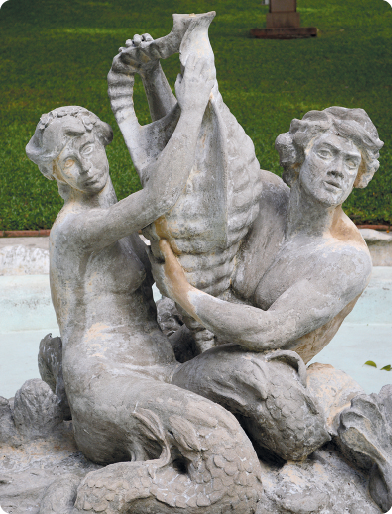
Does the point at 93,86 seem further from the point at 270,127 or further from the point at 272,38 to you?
the point at 272,38

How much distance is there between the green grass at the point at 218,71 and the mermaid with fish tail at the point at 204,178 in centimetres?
406

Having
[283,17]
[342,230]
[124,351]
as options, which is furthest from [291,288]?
[283,17]

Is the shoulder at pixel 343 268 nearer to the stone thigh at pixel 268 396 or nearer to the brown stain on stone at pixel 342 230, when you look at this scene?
the brown stain on stone at pixel 342 230

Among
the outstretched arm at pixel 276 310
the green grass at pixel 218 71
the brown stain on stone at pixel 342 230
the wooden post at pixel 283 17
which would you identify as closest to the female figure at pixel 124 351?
the outstretched arm at pixel 276 310

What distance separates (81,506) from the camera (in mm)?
2225

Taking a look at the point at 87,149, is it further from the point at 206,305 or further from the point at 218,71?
the point at 218,71

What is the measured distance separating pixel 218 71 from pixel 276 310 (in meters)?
10.4

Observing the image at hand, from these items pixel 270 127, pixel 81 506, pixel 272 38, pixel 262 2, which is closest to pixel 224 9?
pixel 262 2

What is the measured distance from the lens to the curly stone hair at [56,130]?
8.34 ft

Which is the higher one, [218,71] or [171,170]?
[171,170]

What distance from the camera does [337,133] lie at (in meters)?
2.54

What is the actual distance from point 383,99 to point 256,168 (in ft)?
28.8

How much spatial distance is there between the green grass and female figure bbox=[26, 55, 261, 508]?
13.2ft

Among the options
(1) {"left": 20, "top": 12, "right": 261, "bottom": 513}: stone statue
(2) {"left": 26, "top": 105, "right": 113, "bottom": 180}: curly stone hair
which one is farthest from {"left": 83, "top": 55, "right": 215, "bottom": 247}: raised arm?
(2) {"left": 26, "top": 105, "right": 113, "bottom": 180}: curly stone hair
